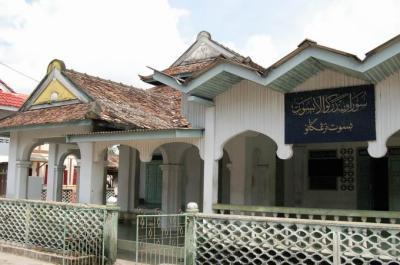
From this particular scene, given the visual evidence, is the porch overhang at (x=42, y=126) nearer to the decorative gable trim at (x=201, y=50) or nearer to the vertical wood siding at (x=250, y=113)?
the vertical wood siding at (x=250, y=113)

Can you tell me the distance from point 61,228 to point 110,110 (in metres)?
3.02

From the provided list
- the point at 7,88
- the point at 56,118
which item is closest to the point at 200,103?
the point at 56,118

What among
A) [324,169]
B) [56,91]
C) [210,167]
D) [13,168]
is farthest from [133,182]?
[210,167]

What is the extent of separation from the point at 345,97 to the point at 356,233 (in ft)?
7.07

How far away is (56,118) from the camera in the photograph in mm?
11352

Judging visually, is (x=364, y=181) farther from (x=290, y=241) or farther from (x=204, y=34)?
(x=204, y=34)

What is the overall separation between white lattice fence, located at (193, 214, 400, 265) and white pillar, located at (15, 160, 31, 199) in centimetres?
680

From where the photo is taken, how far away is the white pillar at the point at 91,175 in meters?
10.6

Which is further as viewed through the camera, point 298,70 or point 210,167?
point 210,167

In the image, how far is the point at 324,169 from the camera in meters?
11.9

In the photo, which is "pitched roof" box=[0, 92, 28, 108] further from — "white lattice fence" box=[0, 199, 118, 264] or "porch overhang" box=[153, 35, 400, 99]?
"porch overhang" box=[153, 35, 400, 99]

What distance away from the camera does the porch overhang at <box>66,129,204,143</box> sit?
8781 millimetres

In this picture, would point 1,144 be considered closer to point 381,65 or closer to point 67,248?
point 67,248

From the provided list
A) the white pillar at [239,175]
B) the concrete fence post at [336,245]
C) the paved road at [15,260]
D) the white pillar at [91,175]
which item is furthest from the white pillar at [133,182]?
the concrete fence post at [336,245]
